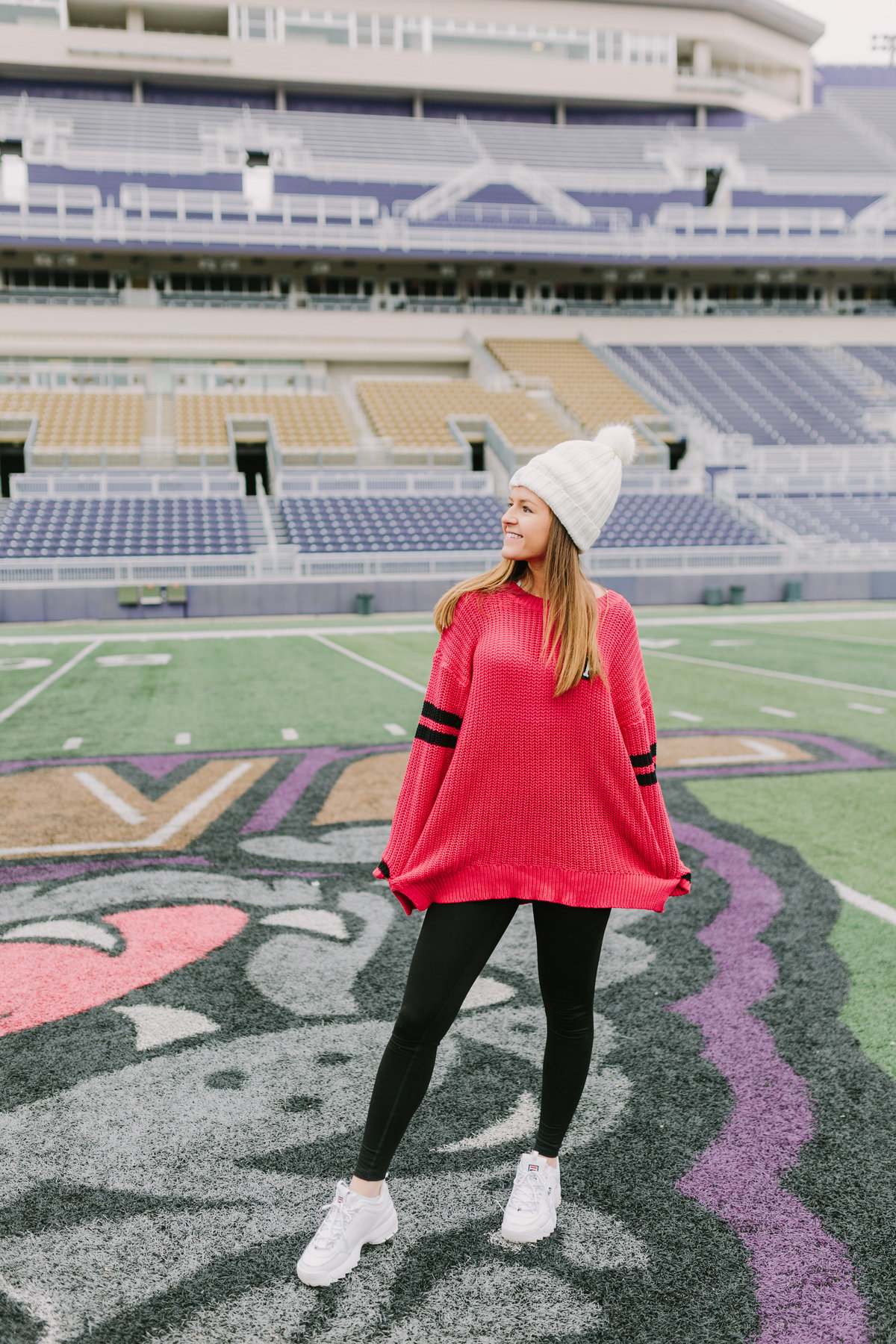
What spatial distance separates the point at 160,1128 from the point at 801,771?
5625 millimetres

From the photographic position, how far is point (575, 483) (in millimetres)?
2330

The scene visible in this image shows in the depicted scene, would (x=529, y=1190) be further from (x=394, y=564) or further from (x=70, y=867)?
(x=394, y=564)

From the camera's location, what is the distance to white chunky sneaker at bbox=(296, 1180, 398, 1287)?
7.37 feet

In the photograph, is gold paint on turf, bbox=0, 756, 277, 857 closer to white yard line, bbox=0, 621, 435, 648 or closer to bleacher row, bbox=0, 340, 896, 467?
white yard line, bbox=0, 621, 435, 648

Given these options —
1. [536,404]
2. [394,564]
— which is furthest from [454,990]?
[536,404]

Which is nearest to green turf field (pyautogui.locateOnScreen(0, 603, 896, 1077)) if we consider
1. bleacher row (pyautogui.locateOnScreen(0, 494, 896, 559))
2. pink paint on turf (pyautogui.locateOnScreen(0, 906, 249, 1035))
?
pink paint on turf (pyautogui.locateOnScreen(0, 906, 249, 1035))

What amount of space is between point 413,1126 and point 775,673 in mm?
10628

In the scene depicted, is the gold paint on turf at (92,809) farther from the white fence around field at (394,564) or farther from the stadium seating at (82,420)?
the stadium seating at (82,420)

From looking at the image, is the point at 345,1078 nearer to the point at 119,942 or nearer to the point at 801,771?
the point at 119,942

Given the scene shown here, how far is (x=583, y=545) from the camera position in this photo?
2.41 metres

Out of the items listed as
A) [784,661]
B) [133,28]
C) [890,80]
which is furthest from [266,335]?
[890,80]

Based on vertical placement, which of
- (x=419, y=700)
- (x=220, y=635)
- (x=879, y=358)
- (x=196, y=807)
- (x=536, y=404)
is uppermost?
(x=879, y=358)

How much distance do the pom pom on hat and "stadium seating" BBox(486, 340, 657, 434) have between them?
31343mm

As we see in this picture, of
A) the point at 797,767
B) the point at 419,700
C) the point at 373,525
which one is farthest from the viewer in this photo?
the point at 373,525
